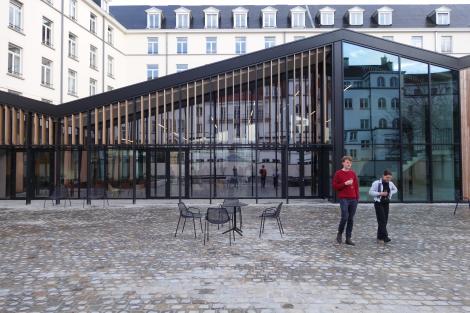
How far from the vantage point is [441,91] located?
1762 cm

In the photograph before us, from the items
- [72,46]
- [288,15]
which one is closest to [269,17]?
[288,15]

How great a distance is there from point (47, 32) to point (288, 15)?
79.7ft

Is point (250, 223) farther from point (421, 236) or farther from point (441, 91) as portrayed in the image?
point (441, 91)

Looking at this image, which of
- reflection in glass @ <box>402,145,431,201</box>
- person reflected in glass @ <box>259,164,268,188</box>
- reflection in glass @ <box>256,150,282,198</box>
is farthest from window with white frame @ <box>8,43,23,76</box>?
reflection in glass @ <box>402,145,431,201</box>

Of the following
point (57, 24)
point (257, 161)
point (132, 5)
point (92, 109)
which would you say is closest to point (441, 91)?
point (257, 161)

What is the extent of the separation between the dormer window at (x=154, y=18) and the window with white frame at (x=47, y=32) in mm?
15480

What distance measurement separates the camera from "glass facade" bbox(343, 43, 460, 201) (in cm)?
1731

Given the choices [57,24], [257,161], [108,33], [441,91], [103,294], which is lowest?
[103,294]

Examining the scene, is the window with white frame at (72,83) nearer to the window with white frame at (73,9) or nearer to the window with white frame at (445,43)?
the window with white frame at (73,9)

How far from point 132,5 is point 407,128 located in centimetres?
3698

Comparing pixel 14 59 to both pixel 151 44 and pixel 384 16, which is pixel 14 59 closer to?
pixel 151 44

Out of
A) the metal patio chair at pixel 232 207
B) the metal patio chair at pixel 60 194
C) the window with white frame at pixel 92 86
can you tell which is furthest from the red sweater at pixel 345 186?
the window with white frame at pixel 92 86

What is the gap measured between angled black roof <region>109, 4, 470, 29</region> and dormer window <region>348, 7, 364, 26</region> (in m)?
0.50

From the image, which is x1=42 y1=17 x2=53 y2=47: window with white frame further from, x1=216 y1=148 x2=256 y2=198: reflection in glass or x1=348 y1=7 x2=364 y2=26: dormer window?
x1=348 y1=7 x2=364 y2=26: dormer window
